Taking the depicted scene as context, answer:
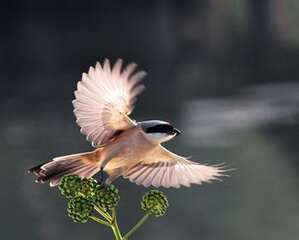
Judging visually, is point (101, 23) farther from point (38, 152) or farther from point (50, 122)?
point (38, 152)

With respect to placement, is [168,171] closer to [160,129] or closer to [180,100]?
[160,129]

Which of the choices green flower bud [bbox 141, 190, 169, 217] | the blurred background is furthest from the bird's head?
the blurred background

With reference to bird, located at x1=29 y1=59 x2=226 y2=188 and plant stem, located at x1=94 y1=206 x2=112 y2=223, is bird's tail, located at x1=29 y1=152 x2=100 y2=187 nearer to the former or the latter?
bird, located at x1=29 y1=59 x2=226 y2=188

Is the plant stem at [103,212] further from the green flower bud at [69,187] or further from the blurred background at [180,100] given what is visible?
the blurred background at [180,100]

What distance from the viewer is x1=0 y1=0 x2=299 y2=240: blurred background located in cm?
436

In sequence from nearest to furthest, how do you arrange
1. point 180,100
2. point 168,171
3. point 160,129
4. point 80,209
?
point 80,209 < point 160,129 < point 168,171 < point 180,100

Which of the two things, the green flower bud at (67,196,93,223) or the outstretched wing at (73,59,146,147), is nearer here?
the green flower bud at (67,196,93,223)

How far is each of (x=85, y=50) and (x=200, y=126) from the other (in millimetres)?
2155

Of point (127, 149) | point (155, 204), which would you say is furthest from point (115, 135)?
point (155, 204)

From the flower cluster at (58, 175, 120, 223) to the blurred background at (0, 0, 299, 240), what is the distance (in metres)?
3.25

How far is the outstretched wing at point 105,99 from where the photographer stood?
2.71 ft

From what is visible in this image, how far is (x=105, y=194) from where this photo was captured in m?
0.67

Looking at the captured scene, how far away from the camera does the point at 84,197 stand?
0.66 m

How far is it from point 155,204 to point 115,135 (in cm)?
20
